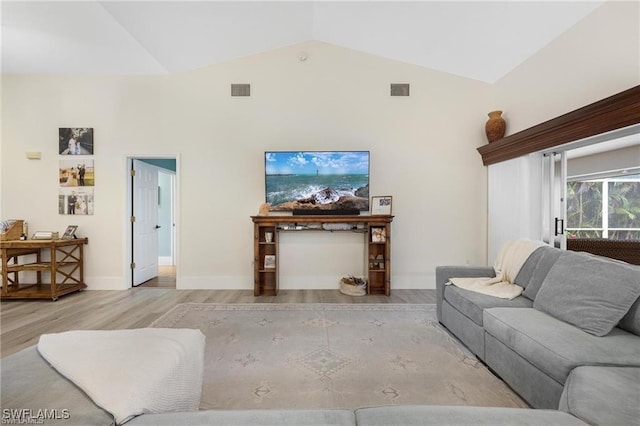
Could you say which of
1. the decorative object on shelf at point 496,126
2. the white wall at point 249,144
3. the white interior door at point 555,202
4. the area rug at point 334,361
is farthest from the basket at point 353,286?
the decorative object on shelf at point 496,126

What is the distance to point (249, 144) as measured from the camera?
420cm

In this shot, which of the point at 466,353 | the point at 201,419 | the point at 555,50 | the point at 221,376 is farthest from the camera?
the point at 555,50

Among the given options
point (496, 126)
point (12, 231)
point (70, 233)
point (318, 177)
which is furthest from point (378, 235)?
point (12, 231)

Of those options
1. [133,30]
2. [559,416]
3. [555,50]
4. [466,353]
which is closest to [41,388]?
[559,416]

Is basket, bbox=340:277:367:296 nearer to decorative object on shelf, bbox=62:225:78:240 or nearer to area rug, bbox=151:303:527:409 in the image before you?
area rug, bbox=151:303:527:409

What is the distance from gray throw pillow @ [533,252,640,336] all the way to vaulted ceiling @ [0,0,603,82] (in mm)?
2566

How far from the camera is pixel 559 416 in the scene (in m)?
0.91

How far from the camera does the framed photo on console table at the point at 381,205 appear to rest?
4.02 m

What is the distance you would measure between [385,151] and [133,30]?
3.66 metres

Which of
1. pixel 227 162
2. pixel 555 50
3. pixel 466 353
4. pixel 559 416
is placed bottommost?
pixel 466 353

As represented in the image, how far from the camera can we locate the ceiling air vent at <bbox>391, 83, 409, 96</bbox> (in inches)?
166

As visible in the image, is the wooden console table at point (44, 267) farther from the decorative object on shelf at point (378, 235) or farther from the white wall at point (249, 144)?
the decorative object on shelf at point (378, 235)

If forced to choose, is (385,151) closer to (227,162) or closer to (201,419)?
(227,162)

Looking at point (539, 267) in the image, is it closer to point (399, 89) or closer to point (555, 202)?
point (555, 202)
